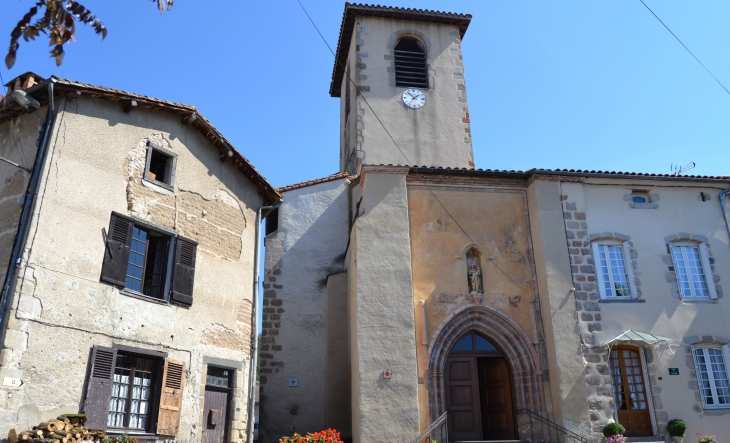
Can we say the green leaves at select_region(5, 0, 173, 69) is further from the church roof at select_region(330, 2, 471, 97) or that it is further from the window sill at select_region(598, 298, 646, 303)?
the church roof at select_region(330, 2, 471, 97)

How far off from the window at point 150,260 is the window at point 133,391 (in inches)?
47.2

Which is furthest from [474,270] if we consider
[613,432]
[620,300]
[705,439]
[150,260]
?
[150,260]

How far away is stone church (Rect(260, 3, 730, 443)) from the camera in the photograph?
13.9m

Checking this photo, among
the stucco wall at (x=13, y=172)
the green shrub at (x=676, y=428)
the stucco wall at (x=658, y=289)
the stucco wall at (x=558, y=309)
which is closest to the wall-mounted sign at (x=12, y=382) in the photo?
the stucco wall at (x=13, y=172)

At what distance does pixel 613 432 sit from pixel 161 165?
1118 cm

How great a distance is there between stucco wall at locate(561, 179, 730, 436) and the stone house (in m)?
7.92

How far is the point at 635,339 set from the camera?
14.1 metres

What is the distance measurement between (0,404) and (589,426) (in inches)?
441

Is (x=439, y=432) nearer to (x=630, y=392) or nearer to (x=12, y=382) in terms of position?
(x=630, y=392)

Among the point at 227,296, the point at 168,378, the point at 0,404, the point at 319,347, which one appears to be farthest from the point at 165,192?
the point at 319,347

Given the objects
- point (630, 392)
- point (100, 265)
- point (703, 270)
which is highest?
point (703, 270)

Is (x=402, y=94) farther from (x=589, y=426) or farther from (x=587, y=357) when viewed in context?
(x=589, y=426)

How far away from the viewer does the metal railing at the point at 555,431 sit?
13359 millimetres

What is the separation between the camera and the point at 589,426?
13547 mm
